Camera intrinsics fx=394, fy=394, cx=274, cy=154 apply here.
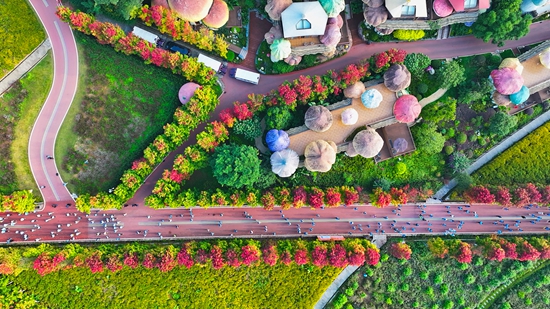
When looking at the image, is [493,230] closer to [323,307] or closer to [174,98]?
[323,307]

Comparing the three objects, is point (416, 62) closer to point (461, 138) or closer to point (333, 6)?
point (461, 138)

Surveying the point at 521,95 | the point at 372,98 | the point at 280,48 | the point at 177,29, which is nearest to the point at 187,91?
the point at 177,29

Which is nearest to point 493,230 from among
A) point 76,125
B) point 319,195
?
point 319,195

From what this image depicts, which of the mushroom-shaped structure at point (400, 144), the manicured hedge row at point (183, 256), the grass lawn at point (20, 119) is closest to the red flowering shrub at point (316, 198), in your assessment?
the manicured hedge row at point (183, 256)

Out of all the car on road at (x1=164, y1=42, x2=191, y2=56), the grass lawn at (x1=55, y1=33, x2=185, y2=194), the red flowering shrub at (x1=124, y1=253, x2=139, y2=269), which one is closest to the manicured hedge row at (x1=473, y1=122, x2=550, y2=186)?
the car on road at (x1=164, y1=42, x2=191, y2=56)

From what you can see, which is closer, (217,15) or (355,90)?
(217,15)

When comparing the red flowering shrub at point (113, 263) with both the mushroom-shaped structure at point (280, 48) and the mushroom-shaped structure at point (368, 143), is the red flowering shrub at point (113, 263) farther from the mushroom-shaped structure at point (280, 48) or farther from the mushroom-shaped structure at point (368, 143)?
the mushroom-shaped structure at point (368, 143)
